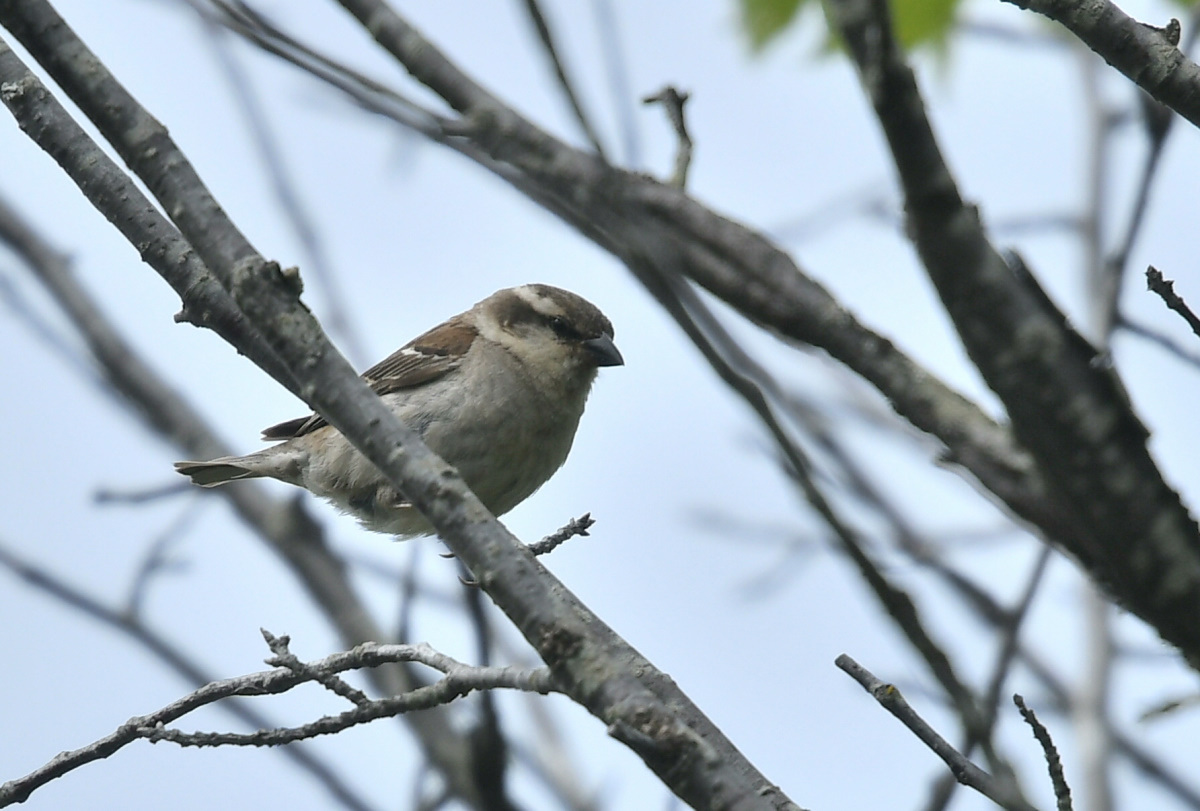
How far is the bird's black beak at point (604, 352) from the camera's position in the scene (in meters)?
5.92

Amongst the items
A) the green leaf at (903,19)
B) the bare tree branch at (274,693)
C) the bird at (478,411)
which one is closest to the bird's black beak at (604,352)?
the bird at (478,411)

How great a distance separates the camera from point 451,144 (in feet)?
9.15

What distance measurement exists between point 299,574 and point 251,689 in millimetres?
4136

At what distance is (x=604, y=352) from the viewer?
5.93 meters

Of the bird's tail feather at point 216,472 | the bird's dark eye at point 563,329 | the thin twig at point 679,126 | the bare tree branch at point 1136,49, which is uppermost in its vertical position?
the bird's dark eye at point 563,329

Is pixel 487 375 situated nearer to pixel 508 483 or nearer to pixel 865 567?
pixel 508 483

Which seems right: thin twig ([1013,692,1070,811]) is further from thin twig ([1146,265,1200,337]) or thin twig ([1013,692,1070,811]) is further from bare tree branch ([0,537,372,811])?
bare tree branch ([0,537,372,811])

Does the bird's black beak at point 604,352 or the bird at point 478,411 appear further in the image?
the bird's black beak at point 604,352

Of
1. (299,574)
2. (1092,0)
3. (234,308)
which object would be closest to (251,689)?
(234,308)

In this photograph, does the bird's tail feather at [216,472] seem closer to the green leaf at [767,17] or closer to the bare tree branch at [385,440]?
the green leaf at [767,17]

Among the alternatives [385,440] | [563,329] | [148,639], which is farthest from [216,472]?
[385,440]

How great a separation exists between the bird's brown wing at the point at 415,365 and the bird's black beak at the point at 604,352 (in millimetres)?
574

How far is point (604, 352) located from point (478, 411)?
27.9 inches

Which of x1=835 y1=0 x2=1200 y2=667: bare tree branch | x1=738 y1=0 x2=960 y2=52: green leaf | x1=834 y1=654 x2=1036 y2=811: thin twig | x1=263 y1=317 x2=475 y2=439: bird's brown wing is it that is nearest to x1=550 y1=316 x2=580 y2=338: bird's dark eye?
x1=263 y1=317 x2=475 y2=439: bird's brown wing
